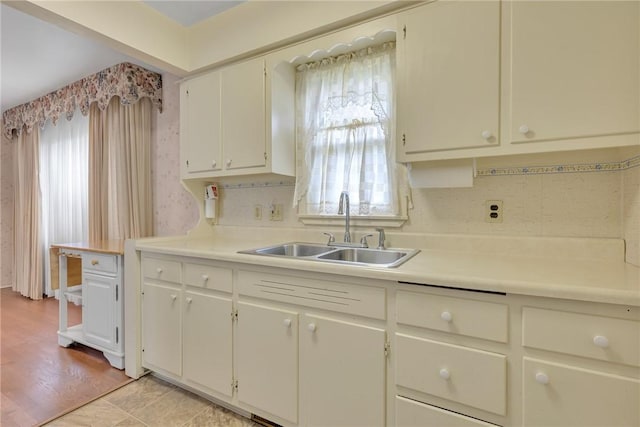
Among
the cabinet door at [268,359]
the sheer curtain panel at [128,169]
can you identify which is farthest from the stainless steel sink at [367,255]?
the sheer curtain panel at [128,169]

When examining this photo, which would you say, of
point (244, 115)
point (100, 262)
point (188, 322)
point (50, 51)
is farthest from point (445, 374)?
point (50, 51)

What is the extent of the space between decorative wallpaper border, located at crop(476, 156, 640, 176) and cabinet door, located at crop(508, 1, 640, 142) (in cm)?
25

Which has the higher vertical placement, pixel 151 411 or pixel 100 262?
pixel 100 262

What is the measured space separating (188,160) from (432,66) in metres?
1.76

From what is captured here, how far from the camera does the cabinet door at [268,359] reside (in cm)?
140

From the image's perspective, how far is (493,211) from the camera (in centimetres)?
155

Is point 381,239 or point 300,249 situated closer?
point 381,239

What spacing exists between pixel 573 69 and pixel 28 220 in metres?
5.78

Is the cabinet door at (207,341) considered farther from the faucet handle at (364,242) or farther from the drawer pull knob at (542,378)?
the drawer pull knob at (542,378)

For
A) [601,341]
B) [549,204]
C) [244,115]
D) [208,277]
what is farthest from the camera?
[244,115]

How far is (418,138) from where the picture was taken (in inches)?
56.3

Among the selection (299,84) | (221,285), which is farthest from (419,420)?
(299,84)

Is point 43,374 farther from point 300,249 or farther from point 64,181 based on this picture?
point 64,181

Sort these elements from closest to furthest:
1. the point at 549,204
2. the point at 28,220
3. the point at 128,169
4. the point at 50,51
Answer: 1. the point at 549,204
2. the point at 50,51
3. the point at 128,169
4. the point at 28,220
